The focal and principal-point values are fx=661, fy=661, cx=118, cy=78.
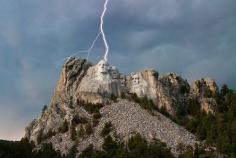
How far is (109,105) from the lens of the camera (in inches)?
7185

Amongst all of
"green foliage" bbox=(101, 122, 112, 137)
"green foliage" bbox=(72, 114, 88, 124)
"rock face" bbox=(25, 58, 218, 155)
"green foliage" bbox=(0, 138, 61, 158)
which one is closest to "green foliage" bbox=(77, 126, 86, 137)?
"rock face" bbox=(25, 58, 218, 155)

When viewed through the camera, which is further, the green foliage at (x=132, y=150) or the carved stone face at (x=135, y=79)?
the carved stone face at (x=135, y=79)

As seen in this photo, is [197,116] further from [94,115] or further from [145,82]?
[94,115]

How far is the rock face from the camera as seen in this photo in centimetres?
16738

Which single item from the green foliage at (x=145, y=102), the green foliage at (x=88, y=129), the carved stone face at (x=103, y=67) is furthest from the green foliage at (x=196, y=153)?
the carved stone face at (x=103, y=67)

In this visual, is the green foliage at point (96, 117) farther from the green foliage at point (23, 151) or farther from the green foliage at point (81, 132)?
the green foliage at point (23, 151)

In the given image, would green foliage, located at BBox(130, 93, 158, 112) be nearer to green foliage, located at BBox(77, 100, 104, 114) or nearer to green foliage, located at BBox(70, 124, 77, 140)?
green foliage, located at BBox(77, 100, 104, 114)

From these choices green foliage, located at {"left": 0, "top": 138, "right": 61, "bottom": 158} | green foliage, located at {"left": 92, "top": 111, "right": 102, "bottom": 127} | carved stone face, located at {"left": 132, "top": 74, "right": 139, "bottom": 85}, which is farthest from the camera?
carved stone face, located at {"left": 132, "top": 74, "right": 139, "bottom": 85}

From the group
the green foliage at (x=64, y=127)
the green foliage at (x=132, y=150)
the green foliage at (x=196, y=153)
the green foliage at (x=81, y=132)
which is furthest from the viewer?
the green foliage at (x=64, y=127)

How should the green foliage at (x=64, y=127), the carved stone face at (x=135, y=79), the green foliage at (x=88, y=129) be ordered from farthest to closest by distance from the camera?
the carved stone face at (x=135, y=79), the green foliage at (x=64, y=127), the green foliage at (x=88, y=129)

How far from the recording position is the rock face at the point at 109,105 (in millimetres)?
167375

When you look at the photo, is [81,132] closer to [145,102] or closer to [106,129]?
[106,129]

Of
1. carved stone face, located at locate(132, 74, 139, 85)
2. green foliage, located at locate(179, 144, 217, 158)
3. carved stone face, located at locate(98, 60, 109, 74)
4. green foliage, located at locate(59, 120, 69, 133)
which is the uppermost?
carved stone face, located at locate(98, 60, 109, 74)

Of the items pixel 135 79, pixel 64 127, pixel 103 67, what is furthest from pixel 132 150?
pixel 135 79
